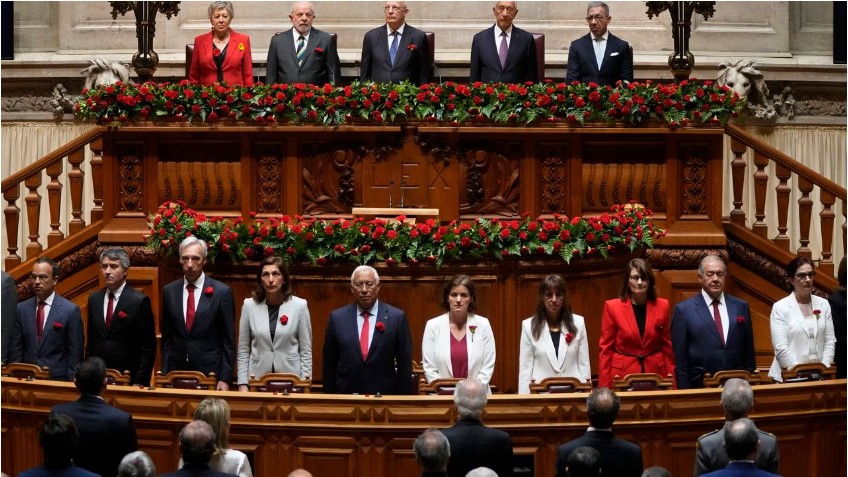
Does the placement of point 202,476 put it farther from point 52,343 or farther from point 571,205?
point 571,205

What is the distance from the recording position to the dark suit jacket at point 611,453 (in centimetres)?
705

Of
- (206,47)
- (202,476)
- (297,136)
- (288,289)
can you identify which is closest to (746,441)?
(202,476)

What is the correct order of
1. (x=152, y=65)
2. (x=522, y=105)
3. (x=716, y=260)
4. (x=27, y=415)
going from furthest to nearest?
1. (x=152, y=65)
2. (x=522, y=105)
3. (x=716, y=260)
4. (x=27, y=415)

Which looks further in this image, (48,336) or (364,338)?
(48,336)

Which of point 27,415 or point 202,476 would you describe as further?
point 27,415

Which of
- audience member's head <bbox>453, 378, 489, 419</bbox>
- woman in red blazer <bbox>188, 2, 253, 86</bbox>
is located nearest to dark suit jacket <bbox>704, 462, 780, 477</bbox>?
audience member's head <bbox>453, 378, 489, 419</bbox>

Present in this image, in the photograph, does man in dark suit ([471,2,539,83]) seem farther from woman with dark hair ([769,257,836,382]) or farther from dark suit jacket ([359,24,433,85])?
woman with dark hair ([769,257,836,382])

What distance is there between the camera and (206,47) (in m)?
11.7

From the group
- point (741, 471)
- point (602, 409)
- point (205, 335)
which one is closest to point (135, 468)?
point (602, 409)

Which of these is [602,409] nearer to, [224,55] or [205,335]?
[205,335]

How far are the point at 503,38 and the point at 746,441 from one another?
5682 mm

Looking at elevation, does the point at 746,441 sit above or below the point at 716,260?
below

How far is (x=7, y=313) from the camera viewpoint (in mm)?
9492

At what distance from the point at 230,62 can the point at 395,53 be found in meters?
1.25
